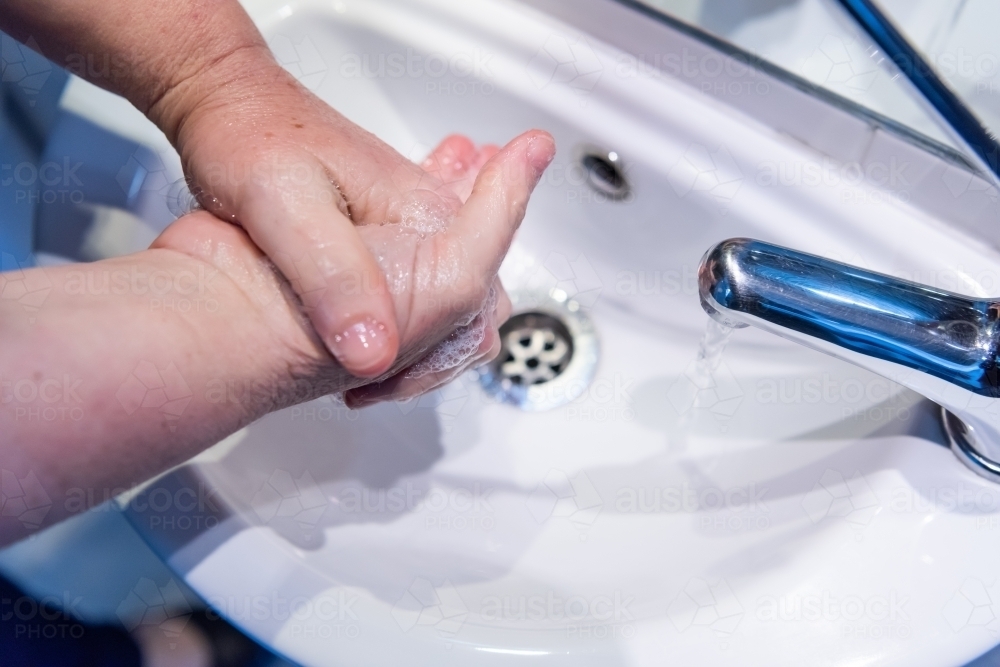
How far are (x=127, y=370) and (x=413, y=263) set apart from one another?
0.38 ft

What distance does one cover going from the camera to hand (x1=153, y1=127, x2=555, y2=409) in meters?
0.30

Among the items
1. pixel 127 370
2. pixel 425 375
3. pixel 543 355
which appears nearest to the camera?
→ pixel 127 370

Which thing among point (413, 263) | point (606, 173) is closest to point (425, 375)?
point (413, 263)

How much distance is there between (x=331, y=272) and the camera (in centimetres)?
28

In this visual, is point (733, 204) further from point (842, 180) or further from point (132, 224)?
point (132, 224)

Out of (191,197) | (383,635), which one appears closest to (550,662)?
(383,635)

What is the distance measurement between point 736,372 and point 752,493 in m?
0.09

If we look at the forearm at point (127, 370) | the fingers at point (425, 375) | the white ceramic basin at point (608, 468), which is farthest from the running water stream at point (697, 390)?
the forearm at point (127, 370)

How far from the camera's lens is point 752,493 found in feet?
1.28

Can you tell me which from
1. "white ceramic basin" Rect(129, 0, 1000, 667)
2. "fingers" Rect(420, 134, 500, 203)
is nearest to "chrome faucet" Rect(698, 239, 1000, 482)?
"white ceramic basin" Rect(129, 0, 1000, 667)

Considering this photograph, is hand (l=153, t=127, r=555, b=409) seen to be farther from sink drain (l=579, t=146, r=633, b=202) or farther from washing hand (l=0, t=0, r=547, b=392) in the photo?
sink drain (l=579, t=146, r=633, b=202)

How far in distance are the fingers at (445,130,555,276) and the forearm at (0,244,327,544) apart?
79 millimetres

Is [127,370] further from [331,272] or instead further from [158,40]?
[158,40]

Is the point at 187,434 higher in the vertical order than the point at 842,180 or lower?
lower
